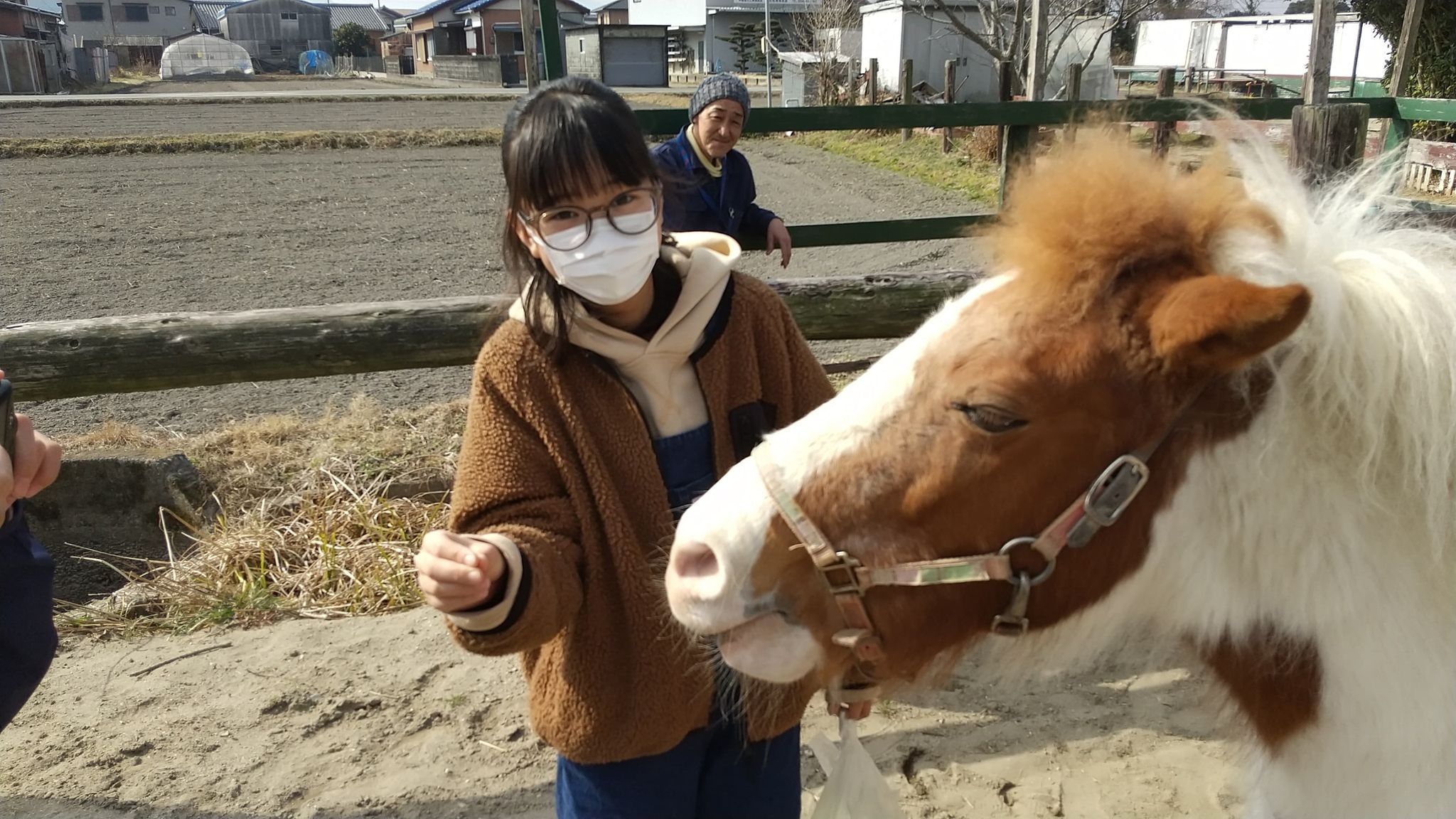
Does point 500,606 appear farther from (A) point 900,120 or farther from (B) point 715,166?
(A) point 900,120

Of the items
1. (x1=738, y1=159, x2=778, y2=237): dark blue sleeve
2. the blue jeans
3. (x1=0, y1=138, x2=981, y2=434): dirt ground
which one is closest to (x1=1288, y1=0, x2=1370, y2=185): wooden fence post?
(x1=0, y1=138, x2=981, y2=434): dirt ground

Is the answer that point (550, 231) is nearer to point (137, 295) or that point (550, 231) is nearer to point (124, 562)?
point (124, 562)

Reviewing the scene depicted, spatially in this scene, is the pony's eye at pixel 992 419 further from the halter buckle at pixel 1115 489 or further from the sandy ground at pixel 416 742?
the sandy ground at pixel 416 742

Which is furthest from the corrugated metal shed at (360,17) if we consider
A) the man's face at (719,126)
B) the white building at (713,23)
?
the man's face at (719,126)

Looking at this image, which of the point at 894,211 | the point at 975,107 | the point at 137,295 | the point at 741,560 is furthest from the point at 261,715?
the point at 894,211

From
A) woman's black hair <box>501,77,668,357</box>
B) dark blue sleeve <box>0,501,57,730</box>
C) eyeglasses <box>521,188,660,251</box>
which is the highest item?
woman's black hair <box>501,77,668,357</box>

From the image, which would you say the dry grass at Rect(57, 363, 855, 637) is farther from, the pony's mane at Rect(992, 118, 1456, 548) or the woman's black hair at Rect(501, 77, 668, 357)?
the pony's mane at Rect(992, 118, 1456, 548)

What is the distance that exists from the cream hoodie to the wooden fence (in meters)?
1.54

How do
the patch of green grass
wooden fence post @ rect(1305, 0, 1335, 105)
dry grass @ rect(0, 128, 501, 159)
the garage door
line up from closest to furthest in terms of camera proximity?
wooden fence post @ rect(1305, 0, 1335, 105) < the patch of green grass < dry grass @ rect(0, 128, 501, 159) < the garage door

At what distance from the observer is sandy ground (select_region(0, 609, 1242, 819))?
2846mm

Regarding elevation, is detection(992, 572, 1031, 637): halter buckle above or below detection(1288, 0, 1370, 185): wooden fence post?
below

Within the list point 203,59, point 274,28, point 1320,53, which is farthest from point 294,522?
point 274,28

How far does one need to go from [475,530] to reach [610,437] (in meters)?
0.29

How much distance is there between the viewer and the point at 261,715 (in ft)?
10.7
